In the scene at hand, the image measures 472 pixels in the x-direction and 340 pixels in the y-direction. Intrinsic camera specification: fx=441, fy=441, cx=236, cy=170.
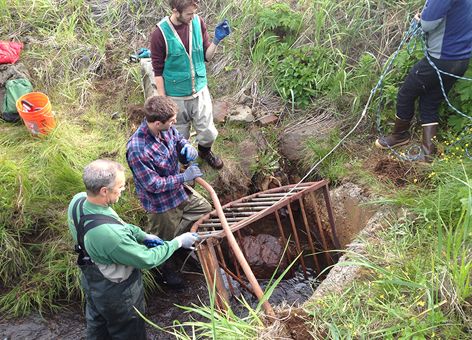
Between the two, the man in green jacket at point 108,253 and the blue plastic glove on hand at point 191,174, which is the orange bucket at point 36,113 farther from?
the man in green jacket at point 108,253

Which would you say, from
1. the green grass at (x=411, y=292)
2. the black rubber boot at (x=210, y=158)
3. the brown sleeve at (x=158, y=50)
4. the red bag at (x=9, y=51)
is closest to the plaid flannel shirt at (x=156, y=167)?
the brown sleeve at (x=158, y=50)

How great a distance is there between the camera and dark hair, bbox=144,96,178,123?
119 inches

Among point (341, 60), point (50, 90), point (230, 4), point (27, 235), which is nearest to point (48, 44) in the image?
point (50, 90)

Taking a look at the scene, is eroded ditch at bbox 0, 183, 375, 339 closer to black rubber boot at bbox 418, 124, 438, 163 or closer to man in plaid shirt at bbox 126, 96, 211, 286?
man in plaid shirt at bbox 126, 96, 211, 286

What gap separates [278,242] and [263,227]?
11.8 inches

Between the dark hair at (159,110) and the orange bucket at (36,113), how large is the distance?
2.09m

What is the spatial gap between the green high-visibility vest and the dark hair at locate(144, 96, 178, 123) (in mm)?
773

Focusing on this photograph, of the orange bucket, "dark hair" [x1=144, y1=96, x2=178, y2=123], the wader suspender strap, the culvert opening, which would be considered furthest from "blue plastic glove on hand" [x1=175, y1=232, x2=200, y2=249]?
the orange bucket

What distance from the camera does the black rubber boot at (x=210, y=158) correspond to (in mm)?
4438

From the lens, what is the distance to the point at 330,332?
2.46 m

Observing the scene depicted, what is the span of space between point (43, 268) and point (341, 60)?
3.77 meters

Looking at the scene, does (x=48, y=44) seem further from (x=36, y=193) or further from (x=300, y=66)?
(x=300, y=66)

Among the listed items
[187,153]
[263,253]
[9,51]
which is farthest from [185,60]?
[9,51]

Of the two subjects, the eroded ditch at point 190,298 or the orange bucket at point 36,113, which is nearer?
the eroded ditch at point 190,298
